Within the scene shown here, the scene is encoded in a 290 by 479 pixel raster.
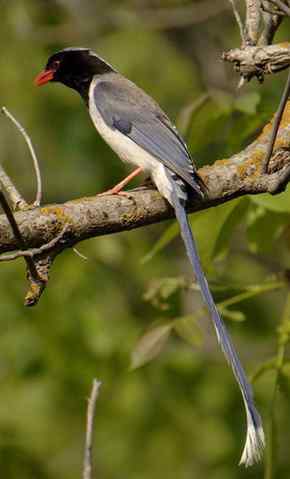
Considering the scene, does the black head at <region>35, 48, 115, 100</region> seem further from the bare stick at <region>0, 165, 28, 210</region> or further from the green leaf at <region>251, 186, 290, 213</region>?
the bare stick at <region>0, 165, 28, 210</region>

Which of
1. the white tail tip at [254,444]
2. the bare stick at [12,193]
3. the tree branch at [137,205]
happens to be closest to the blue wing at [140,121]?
the tree branch at [137,205]

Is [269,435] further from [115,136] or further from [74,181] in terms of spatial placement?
[74,181]

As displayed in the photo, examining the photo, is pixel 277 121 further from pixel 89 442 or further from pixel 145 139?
pixel 145 139

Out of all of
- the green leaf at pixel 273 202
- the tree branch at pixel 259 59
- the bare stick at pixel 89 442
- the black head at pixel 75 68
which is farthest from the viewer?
the black head at pixel 75 68

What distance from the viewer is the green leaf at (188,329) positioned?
470 centimetres

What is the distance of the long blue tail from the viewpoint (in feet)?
11.3

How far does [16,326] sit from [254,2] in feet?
12.2

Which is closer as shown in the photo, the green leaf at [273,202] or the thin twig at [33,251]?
the thin twig at [33,251]

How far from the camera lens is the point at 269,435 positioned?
407 centimetres

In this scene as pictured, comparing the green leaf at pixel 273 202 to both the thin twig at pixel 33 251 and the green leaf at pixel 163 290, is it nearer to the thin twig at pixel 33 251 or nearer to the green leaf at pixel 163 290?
the green leaf at pixel 163 290

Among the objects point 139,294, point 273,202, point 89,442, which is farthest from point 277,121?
point 139,294

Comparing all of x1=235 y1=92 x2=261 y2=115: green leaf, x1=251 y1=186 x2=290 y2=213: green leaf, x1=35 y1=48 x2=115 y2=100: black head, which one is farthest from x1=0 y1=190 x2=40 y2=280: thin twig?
x1=35 y1=48 x2=115 y2=100: black head

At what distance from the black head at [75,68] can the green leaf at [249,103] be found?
1158 mm

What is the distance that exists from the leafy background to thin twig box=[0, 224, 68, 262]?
1.31m
